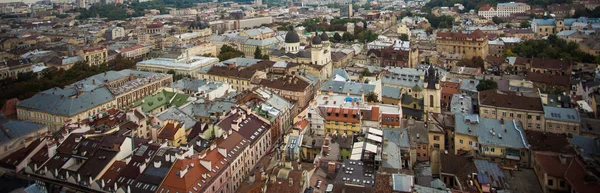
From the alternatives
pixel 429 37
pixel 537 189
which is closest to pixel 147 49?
pixel 429 37

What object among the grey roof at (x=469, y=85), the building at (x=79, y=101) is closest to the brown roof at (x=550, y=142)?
the grey roof at (x=469, y=85)

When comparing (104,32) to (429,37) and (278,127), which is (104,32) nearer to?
(429,37)

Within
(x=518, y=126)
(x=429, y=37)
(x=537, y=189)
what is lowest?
(x=537, y=189)

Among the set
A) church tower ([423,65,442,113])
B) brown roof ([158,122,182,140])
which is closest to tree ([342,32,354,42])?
church tower ([423,65,442,113])

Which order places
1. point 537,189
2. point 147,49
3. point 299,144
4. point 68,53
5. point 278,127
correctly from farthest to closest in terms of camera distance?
point 147,49
point 68,53
point 278,127
point 299,144
point 537,189

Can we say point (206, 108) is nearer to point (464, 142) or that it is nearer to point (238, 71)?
point (238, 71)

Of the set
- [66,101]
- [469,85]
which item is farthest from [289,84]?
[66,101]
